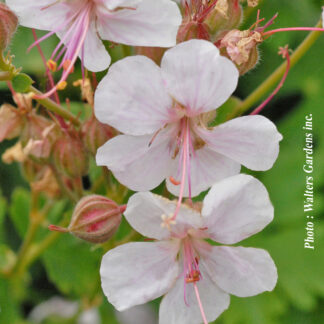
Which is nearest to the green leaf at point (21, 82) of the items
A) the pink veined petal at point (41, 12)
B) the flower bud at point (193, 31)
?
the pink veined petal at point (41, 12)

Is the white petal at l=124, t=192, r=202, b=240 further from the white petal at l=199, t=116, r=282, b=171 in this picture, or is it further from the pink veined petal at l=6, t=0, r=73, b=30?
the pink veined petal at l=6, t=0, r=73, b=30

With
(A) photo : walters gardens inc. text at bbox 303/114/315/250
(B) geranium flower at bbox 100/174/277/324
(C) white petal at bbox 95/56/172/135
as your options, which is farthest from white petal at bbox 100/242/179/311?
(A) photo : walters gardens inc. text at bbox 303/114/315/250

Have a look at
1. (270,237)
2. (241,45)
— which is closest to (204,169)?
Answer: (241,45)

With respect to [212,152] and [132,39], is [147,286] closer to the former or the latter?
[212,152]

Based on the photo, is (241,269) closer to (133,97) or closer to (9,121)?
(133,97)

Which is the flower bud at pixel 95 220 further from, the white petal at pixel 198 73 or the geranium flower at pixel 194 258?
the white petal at pixel 198 73

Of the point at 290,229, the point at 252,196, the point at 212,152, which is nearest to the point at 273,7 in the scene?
the point at 290,229

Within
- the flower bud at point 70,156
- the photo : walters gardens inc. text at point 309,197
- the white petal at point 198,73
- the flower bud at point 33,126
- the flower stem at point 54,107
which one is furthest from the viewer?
the photo : walters gardens inc. text at point 309,197
